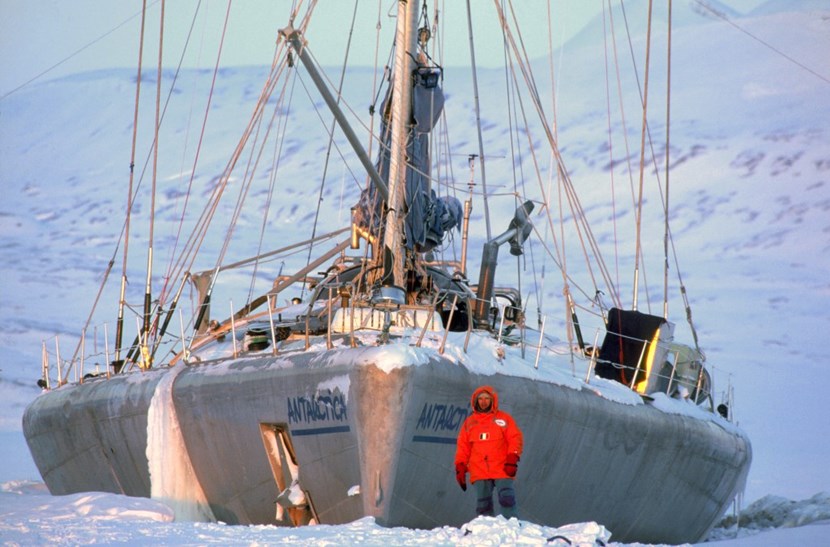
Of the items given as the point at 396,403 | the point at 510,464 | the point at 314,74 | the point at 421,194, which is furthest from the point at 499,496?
the point at 421,194

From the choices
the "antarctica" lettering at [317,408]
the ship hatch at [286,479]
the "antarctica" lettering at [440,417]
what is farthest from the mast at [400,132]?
the "antarctica" lettering at [440,417]

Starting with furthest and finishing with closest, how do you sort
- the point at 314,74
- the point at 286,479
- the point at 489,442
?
the point at 314,74, the point at 286,479, the point at 489,442

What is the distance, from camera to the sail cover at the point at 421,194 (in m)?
21.2

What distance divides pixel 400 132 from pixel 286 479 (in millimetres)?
5598

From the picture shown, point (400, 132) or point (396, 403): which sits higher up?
point (400, 132)

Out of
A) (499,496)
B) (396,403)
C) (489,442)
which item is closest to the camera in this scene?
(489,442)

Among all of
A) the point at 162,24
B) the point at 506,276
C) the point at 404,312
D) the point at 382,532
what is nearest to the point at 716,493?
the point at 404,312

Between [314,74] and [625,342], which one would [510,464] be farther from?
[625,342]

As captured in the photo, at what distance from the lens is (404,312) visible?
1838 centimetres

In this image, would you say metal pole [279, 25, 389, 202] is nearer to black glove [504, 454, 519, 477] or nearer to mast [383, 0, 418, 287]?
mast [383, 0, 418, 287]

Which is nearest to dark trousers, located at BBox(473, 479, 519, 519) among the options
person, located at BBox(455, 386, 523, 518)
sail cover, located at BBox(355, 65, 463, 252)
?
person, located at BBox(455, 386, 523, 518)

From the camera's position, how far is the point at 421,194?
2167 cm

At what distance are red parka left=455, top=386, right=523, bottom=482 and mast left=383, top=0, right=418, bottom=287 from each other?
6.17 metres

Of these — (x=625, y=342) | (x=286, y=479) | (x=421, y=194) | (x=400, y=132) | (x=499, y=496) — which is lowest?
(x=286, y=479)
